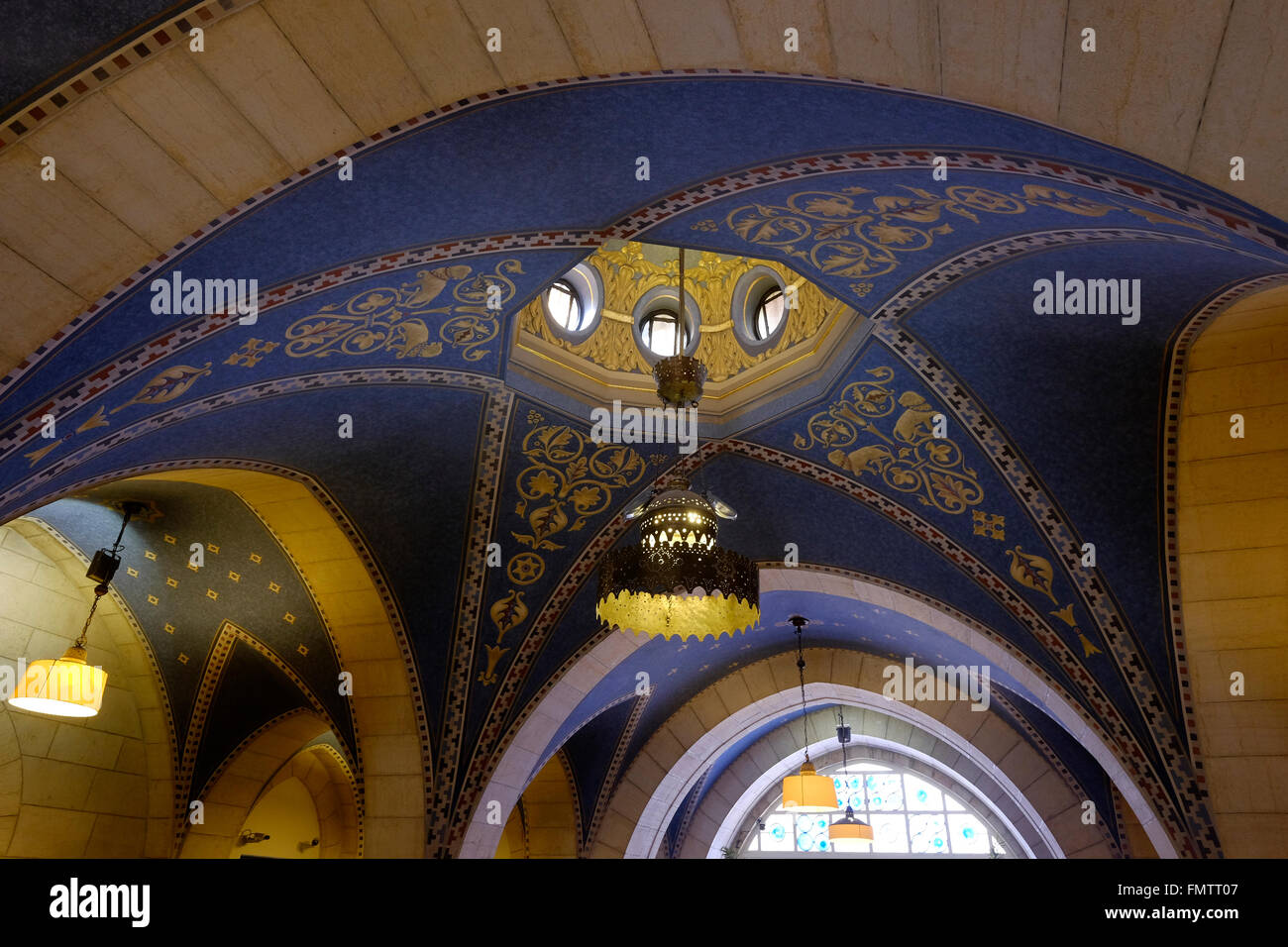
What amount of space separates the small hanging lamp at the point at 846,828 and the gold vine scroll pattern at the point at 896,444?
5.71 metres

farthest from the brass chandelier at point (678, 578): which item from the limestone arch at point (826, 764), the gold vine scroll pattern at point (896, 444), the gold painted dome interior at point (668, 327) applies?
the limestone arch at point (826, 764)

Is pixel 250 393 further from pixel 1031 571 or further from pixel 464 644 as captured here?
pixel 1031 571

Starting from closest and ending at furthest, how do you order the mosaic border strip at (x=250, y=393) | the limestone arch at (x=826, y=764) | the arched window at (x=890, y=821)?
the mosaic border strip at (x=250, y=393) < the limestone arch at (x=826, y=764) < the arched window at (x=890, y=821)

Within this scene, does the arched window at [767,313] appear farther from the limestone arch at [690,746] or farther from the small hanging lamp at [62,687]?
the small hanging lamp at [62,687]

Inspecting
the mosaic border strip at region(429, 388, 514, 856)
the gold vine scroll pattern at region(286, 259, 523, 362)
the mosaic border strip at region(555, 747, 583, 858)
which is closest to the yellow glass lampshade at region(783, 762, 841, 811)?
the mosaic border strip at region(555, 747, 583, 858)

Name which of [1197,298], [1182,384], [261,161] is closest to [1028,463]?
[1182,384]

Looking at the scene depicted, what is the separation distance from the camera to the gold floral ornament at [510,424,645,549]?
6.40 metres

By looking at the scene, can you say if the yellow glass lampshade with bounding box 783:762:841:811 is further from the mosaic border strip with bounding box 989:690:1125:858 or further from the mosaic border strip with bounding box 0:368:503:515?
the mosaic border strip with bounding box 0:368:503:515

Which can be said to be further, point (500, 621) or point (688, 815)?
point (688, 815)

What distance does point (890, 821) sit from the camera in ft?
41.8

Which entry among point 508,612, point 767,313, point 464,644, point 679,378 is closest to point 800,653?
point 508,612

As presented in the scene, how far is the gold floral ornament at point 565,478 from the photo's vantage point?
252 inches

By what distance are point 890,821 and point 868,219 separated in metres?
10.9

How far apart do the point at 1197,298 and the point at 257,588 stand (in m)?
6.86
